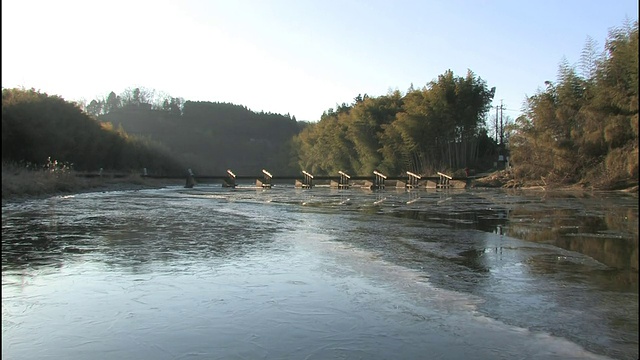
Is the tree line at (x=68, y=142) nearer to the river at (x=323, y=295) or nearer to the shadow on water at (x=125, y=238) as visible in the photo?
the shadow on water at (x=125, y=238)

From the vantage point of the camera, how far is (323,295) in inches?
167

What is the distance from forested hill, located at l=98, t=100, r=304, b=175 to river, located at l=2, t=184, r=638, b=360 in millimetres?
63408

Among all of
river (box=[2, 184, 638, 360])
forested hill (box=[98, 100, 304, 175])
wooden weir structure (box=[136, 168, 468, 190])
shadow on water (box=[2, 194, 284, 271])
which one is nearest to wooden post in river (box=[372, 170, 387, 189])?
wooden weir structure (box=[136, 168, 468, 190])

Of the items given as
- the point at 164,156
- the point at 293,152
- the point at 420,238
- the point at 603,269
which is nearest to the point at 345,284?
the point at 603,269

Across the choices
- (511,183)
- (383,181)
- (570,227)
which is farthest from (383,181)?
(570,227)

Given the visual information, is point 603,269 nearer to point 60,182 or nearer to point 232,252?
point 232,252

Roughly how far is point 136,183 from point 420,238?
100 ft

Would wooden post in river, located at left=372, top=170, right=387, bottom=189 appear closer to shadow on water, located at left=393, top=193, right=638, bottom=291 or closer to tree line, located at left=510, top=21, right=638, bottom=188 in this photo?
tree line, located at left=510, top=21, right=638, bottom=188

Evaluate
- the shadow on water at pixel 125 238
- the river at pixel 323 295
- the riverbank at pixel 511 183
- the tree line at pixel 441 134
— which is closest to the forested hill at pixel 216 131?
the tree line at pixel 441 134

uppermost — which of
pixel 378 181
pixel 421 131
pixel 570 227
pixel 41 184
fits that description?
pixel 421 131

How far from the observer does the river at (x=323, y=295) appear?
2980 millimetres

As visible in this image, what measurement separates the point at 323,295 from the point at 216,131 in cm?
10004

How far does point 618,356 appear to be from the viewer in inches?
109

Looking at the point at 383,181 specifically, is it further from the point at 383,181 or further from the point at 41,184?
the point at 41,184
